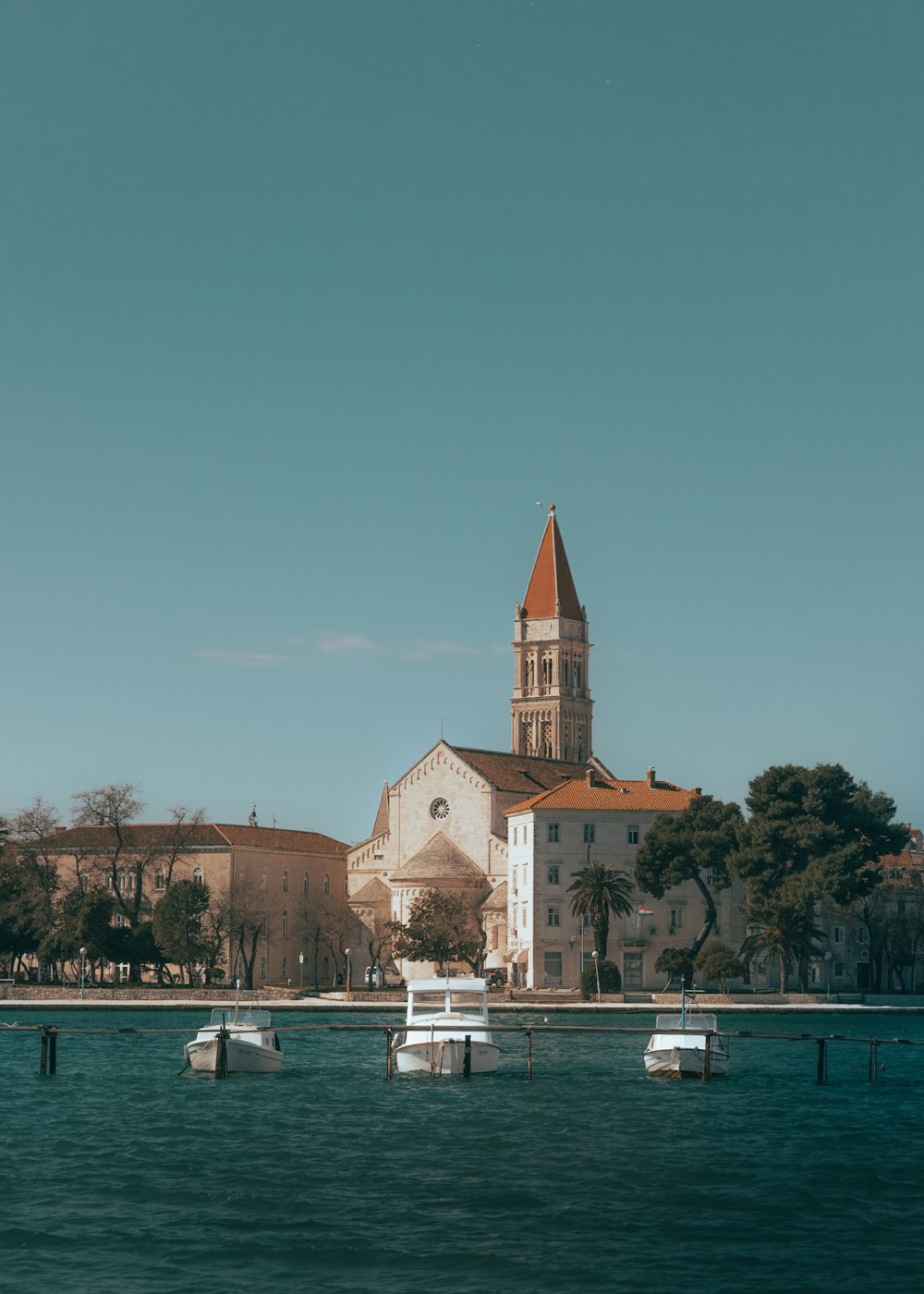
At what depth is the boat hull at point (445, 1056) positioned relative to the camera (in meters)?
64.5

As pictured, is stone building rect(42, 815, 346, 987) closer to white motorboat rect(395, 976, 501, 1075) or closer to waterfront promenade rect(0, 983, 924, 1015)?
waterfront promenade rect(0, 983, 924, 1015)

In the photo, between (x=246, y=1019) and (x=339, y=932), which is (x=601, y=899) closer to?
(x=339, y=932)

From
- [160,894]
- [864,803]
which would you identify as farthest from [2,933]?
[864,803]

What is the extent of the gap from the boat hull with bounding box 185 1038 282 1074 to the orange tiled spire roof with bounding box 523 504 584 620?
358 ft

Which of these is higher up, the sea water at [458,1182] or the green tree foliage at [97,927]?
the green tree foliage at [97,927]

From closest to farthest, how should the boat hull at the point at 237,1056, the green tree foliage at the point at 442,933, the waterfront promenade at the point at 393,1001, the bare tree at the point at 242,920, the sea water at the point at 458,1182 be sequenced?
the sea water at the point at 458,1182 < the boat hull at the point at 237,1056 < the waterfront promenade at the point at 393,1001 < the green tree foliage at the point at 442,933 < the bare tree at the point at 242,920

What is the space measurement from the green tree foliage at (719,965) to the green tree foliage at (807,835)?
335cm

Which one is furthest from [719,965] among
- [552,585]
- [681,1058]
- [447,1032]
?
[552,585]

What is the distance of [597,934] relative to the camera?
122 m

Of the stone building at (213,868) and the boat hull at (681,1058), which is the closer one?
the boat hull at (681,1058)

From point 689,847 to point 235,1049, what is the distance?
61.9 m

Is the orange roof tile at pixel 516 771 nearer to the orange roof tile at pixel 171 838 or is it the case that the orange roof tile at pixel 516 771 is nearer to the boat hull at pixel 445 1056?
the orange roof tile at pixel 171 838

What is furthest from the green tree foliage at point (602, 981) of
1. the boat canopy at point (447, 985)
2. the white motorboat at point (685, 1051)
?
the white motorboat at point (685, 1051)

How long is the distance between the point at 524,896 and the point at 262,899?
22.2m
